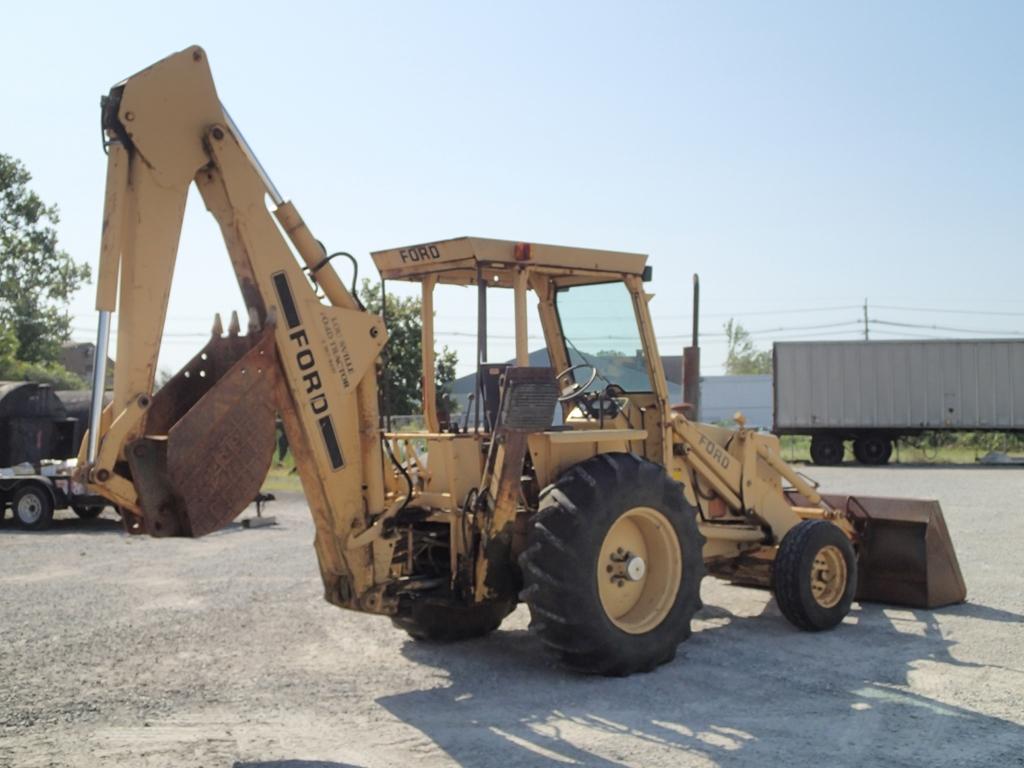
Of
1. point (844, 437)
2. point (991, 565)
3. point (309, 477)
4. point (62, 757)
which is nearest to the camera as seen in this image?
point (62, 757)

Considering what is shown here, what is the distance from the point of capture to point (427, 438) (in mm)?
7598

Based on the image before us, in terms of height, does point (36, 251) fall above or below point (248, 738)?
above

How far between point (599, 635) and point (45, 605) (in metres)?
5.87

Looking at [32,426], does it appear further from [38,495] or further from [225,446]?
[225,446]

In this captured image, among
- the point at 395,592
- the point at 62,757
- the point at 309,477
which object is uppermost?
the point at 309,477

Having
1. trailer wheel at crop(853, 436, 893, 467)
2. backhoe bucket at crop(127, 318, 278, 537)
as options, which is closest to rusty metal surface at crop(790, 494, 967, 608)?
backhoe bucket at crop(127, 318, 278, 537)

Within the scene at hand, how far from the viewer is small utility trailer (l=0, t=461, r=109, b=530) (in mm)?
18484

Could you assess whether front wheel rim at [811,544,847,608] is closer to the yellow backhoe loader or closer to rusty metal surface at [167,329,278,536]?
the yellow backhoe loader

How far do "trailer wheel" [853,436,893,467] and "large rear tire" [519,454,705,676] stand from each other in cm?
2659

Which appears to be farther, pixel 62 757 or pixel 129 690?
pixel 129 690

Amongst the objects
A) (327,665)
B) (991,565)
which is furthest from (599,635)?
(991,565)

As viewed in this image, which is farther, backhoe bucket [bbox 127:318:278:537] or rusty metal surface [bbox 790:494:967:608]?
rusty metal surface [bbox 790:494:967:608]

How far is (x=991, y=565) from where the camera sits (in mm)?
12016

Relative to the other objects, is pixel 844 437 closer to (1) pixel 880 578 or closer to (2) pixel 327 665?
(1) pixel 880 578
